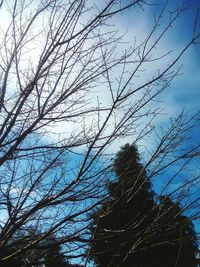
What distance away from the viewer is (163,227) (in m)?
2.45

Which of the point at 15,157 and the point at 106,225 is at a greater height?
the point at 15,157

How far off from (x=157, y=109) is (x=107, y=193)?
3.47ft

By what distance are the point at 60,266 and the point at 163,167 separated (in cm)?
158

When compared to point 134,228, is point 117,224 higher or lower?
higher

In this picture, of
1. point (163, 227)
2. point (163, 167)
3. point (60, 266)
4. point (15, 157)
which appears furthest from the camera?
point (15, 157)

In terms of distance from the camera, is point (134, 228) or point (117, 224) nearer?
point (134, 228)

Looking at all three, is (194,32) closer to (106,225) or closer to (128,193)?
(128,193)

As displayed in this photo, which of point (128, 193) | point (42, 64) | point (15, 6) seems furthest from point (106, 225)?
point (15, 6)

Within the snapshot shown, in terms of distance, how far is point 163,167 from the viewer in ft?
8.62

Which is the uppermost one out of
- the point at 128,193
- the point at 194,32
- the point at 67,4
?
the point at 67,4

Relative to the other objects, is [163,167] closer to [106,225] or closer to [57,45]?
[106,225]

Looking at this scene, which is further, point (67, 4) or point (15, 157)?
point (15, 157)

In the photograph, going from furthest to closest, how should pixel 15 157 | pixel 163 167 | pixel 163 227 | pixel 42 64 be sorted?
pixel 15 157 < pixel 42 64 < pixel 163 167 < pixel 163 227

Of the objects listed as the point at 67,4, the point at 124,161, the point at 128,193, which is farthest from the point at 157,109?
the point at 67,4
